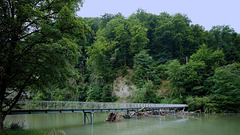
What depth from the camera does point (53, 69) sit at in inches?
375

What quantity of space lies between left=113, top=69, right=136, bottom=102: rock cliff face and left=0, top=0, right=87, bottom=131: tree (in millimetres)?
30382

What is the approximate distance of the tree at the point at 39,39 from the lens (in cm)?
880

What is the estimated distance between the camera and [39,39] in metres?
9.72

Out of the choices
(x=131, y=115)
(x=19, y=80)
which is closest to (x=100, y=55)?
(x=131, y=115)

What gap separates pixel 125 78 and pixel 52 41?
33.4 meters

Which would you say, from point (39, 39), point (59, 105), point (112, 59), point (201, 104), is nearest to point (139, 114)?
point (201, 104)

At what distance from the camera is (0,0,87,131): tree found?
8797mm

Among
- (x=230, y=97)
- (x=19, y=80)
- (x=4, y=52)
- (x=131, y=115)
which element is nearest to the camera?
(x=4, y=52)

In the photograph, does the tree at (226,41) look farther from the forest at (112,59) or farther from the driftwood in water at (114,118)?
the driftwood in water at (114,118)

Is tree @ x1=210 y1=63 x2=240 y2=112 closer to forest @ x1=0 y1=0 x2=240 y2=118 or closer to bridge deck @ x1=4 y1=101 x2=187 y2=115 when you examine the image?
forest @ x1=0 y1=0 x2=240 y2=118

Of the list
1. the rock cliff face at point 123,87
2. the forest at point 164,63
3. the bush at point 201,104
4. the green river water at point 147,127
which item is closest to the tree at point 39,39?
the green river water at point 147,127

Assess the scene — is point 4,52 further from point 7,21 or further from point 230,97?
point 230,97

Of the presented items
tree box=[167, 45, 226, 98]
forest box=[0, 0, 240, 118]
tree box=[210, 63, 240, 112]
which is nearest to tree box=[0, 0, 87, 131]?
forest box=[0, 0, 240, 118]

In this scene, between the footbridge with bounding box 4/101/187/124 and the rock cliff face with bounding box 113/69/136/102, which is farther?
the rock cliff face with bounding box 113/69/136/102
